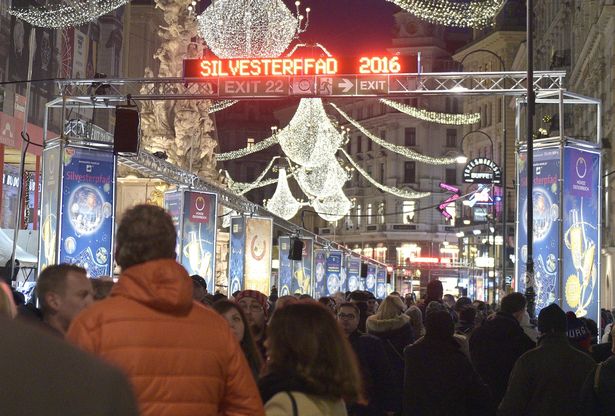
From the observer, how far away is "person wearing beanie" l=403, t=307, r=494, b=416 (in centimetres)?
804

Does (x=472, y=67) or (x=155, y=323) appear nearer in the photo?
(x=155, y=323)

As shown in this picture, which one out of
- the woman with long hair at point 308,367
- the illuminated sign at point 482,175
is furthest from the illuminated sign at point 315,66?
the illuminated sign at point 482,175

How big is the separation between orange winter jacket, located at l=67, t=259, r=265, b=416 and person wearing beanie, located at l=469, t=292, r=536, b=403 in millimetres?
7376

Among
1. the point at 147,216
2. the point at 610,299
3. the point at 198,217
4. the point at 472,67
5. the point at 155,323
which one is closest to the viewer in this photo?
the point at 155,323

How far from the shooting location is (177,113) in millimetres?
47625

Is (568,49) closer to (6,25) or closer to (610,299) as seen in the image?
(610,299)

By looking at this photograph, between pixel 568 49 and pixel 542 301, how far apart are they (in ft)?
120

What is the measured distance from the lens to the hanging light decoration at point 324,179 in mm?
52188

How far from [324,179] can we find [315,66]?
1158 inches

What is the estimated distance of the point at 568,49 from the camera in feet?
186

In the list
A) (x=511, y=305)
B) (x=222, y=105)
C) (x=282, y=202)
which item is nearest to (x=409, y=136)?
(x=282, y=202)

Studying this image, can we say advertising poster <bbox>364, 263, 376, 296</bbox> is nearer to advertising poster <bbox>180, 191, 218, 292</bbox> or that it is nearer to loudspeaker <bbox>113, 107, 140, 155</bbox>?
advertising poster <bbox>180, 191, 218, 292</bbox>

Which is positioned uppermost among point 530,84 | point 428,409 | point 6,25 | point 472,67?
point 472,67

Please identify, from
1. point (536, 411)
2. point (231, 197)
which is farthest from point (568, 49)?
point (536, 411)
